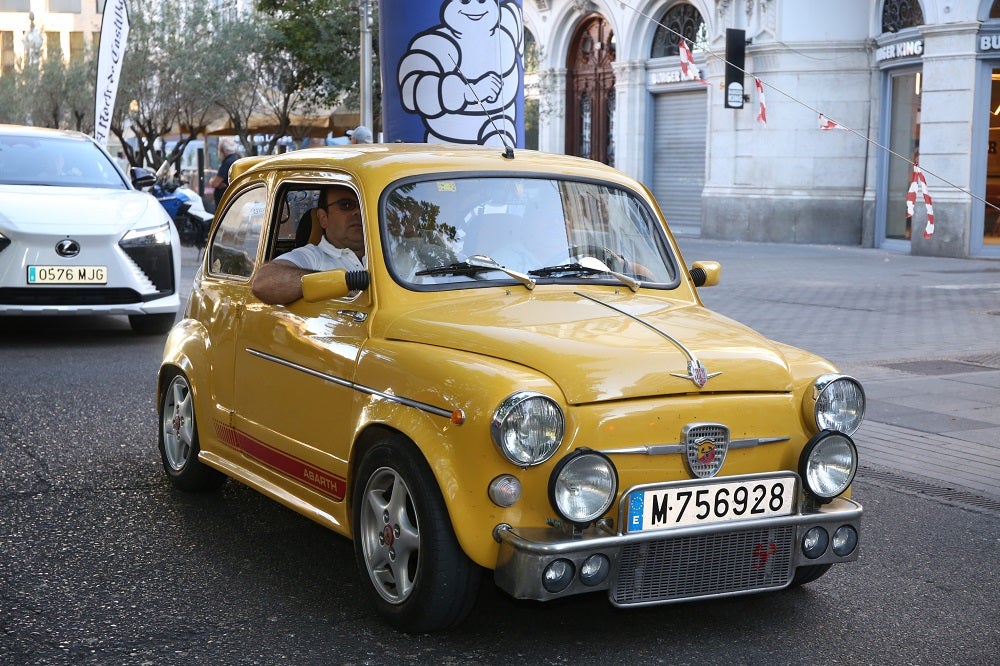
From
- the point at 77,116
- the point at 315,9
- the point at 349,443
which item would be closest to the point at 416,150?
the point at 349,443

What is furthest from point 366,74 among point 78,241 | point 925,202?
point 78,241

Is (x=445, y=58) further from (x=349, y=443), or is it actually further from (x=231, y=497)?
(x=349, y=443)

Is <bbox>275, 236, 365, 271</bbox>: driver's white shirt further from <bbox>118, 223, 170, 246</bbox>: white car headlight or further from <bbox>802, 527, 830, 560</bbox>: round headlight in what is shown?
<bbox>118, 223, 170, 246</bbox>: white car headlight

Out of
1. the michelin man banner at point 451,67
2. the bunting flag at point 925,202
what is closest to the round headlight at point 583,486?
the michelin man banner at point 451,67

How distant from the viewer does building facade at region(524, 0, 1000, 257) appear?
68.5 ft

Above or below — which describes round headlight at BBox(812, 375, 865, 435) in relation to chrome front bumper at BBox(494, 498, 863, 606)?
above

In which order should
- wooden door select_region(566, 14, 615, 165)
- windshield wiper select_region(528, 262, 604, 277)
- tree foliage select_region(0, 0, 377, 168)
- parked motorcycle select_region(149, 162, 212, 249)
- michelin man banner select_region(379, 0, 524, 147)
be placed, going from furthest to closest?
wooden door select_region(566, 14, 615, 165) < tree foliage select_region(0, 0, 377, 168) < parked motorcycle select_region(149, 162, 212, 249) < michelin man banner select_region(379, 0, 524, 147) < windshield wiper select_region(528, 262, 604, 277)

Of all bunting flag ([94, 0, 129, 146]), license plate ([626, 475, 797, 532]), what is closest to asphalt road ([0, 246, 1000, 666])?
license plate ([626, 475, 797, 532])

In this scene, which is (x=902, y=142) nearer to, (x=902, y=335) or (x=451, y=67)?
(x=902, y=335)

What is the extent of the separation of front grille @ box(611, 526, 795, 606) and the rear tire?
26.8ft

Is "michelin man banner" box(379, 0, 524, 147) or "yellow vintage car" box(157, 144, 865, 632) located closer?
"yellow vintage car" box(157, 144, 865, 632)

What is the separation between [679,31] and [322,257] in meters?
24.4

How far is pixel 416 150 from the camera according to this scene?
5.20 m

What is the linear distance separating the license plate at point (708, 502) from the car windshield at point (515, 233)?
1.18 metres
